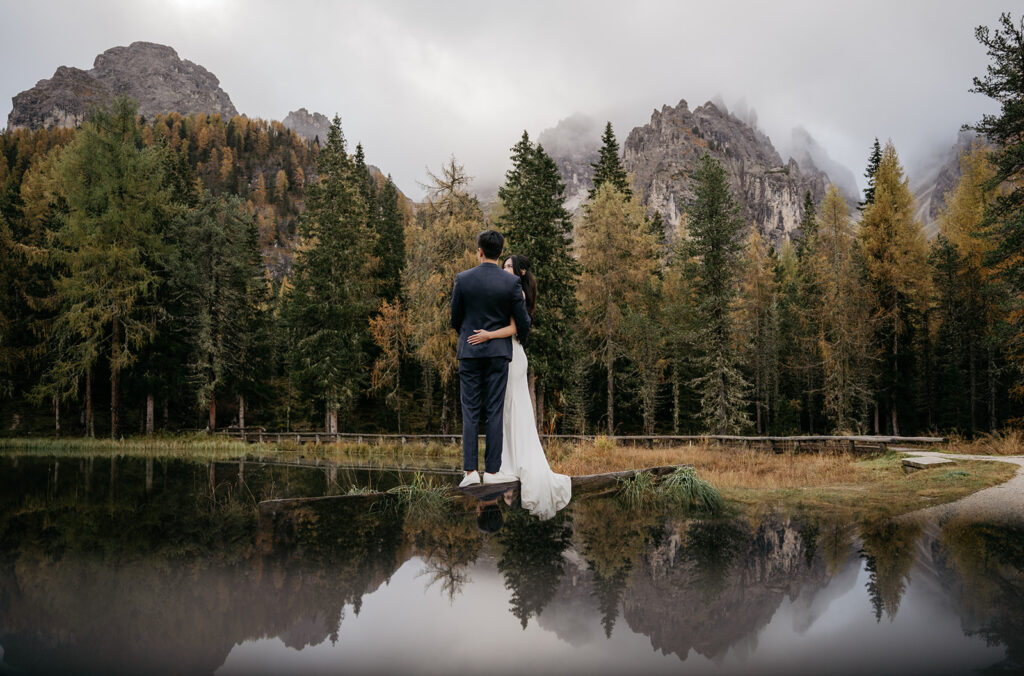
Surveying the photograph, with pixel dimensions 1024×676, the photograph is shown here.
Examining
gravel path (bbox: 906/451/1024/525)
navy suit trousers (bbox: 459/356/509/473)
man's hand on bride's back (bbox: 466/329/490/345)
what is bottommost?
gravel path (bbox: 906/451/1024/525)

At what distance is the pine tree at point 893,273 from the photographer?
30.2m

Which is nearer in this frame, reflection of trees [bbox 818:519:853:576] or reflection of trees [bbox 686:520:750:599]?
reflection of trees [bbox 686:520:750:599]

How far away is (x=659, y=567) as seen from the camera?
399cm

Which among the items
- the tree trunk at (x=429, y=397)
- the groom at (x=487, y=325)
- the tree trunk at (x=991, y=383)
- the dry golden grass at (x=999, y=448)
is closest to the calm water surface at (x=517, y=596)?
the groom at (x=487, y=325)

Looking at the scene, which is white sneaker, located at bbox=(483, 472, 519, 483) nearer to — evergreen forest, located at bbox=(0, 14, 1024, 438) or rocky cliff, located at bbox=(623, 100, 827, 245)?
evergreen forest, located at bbox=(0, 14, 1024, 438)

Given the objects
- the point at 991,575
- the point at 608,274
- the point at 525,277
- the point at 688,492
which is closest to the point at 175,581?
the point at 525,277

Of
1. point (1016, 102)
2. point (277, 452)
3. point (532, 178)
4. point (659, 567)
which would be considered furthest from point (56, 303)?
point (1016, 102)

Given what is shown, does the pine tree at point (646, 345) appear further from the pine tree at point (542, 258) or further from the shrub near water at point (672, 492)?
the shrub near water at point (672, 492)

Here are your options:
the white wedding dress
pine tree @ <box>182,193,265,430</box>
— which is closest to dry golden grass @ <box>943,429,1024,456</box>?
the white wedding dress

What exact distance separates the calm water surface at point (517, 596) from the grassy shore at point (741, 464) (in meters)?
1.84

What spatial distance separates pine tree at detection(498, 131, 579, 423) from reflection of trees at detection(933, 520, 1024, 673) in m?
20.2

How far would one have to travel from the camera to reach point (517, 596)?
11.2ft

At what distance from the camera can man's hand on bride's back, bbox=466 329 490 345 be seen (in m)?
5.41

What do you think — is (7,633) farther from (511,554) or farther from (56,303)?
(56,303)
